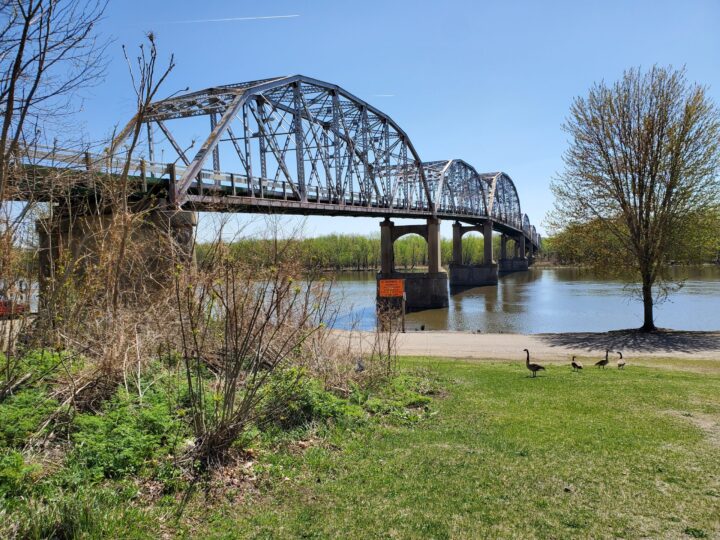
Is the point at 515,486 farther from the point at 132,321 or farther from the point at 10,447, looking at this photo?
the point at 132,321

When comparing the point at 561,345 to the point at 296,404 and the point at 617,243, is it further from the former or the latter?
the point at 296,404

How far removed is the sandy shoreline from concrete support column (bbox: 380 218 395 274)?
1639 inches

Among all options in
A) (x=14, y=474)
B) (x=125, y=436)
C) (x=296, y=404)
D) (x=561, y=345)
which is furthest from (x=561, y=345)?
(x=14, y=474)

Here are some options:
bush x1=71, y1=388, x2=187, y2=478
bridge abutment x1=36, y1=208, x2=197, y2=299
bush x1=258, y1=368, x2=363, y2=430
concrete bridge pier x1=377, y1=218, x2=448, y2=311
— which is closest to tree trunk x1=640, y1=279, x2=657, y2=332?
bush x1=258, y1=368, x2=363, y2=430

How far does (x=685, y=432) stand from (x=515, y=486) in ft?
12.4

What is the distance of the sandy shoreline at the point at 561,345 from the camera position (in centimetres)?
1930

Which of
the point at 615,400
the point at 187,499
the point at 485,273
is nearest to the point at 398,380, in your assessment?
the point at 615,400

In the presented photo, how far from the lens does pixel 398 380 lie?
10672 millimetres

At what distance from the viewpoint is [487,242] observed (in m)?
99.8

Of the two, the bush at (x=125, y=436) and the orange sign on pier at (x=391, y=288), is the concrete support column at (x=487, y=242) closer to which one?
the orange sign on pier at (x=391, y=288)

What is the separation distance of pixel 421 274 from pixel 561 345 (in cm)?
4097

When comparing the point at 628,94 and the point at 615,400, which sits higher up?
the point at 628,94

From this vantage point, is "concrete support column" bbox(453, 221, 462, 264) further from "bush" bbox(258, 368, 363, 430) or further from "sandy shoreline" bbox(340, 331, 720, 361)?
"bush" bbox(258, 368, 363, 430)

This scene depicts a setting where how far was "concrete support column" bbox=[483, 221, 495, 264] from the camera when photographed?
9817 centimetres
